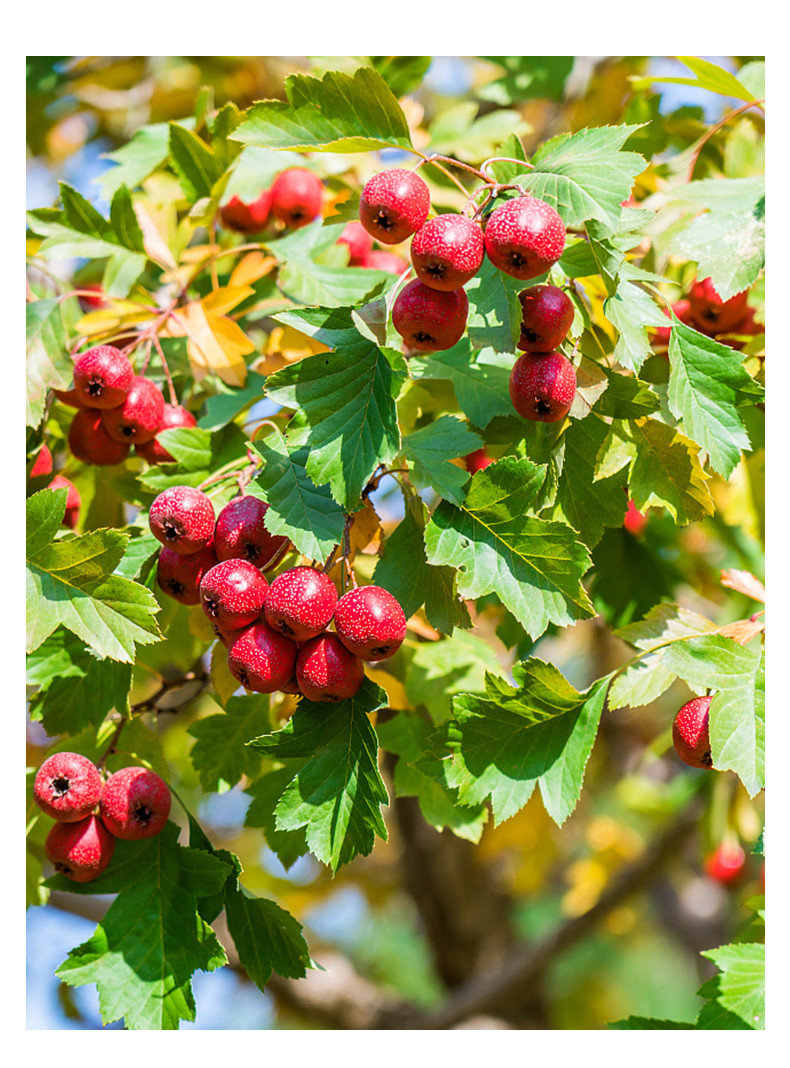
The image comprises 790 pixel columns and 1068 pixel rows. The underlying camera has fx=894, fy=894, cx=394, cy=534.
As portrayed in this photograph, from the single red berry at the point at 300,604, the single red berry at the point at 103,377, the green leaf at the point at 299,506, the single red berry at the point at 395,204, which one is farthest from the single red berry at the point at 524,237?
the single red berry at the point at 103,377

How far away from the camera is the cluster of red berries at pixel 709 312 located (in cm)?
155

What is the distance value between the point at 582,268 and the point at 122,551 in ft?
2.41

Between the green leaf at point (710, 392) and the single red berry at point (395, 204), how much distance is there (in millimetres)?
415

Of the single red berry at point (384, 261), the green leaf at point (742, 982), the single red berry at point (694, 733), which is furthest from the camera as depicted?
the single red berry at point (384, 261)

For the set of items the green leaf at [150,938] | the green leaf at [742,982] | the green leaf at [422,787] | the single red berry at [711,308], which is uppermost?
the single red berry at [711,308]

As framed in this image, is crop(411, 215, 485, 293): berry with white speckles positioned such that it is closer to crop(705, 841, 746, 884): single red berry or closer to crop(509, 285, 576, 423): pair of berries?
crop(509, 285, 576, 423): pair of berries

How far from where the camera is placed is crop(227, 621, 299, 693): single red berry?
3.59ft

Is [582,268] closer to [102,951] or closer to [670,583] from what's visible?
[670,583]

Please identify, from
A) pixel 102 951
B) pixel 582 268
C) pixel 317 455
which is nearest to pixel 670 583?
pixel 582 268

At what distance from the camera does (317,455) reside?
3.57ft

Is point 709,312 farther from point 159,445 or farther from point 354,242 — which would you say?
point 159,445

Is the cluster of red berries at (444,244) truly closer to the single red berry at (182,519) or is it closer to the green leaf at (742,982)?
the single red berry at (182,519)

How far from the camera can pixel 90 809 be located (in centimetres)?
134

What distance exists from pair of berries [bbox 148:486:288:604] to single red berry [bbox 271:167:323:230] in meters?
0.90
